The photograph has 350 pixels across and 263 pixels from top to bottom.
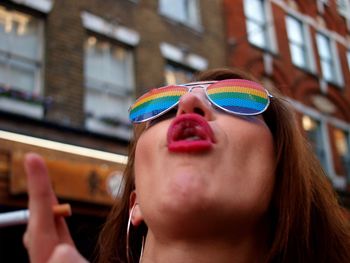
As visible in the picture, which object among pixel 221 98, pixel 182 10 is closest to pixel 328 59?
pixel 182 10

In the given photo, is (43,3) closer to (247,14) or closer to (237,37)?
(237,37)

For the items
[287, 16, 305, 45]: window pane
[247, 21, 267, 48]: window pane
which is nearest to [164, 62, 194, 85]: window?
[247, 21, 267, 48]: window pane

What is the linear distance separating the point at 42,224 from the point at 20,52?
8.00 meters

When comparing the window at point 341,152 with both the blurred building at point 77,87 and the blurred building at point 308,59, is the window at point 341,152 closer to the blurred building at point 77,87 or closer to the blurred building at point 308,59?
the blurred building at point 308,59

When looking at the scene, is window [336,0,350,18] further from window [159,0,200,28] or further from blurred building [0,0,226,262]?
blurred building [0,0,226,262]

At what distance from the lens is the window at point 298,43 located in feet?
50.1

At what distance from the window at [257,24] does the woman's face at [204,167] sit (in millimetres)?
12339

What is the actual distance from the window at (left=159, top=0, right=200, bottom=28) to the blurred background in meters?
0.02

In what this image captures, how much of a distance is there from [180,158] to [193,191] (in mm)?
126

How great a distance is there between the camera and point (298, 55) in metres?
15.4

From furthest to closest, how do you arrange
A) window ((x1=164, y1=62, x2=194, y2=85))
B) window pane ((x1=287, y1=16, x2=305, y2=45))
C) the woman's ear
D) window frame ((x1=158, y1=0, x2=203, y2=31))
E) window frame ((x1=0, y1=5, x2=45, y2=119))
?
window pane ((x1=287, y1=16, x2=305, y2=45)), window frame ((x1=158, y1=0, x2=203, y2=31)), window ((x1=164, y1=62, x2=194, y2=85)), window frame ((x1=0, y1=5, x2=45, y2=119)), the woman's ear

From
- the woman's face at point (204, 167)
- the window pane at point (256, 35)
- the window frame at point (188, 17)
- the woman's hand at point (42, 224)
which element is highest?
the window pane at point (256, 35)

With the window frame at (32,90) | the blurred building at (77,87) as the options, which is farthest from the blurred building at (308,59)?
the window frame at (32,90)

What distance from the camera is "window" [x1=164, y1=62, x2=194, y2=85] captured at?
421 inches
